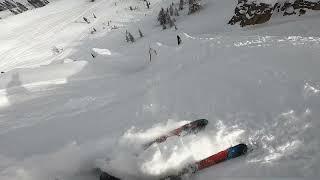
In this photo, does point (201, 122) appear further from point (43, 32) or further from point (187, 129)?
point (43, 32)

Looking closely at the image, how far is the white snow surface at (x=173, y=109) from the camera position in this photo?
356 cm

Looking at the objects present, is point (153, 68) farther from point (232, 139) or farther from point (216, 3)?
point (216, 3)

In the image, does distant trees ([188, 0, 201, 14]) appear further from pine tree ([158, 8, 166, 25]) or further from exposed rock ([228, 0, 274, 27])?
exposed rock ([228, 0, 274, 27])

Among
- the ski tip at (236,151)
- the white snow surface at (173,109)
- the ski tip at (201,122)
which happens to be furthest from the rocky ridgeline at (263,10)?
the ski tip at (236,151)

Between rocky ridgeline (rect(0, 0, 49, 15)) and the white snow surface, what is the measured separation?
727 centimetres

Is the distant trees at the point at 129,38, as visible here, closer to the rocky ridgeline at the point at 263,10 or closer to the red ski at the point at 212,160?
the rocky ridgeline at the point at 263,10

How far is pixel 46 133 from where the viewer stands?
4496mm

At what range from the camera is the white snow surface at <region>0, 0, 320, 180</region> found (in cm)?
356

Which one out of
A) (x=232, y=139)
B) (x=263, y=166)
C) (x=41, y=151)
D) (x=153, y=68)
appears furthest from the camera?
(x=153, y=68)

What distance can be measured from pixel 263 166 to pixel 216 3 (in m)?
5.93

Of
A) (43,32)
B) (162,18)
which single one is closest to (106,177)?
(162,18)

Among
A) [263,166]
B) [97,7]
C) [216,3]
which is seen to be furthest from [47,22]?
[263,166]

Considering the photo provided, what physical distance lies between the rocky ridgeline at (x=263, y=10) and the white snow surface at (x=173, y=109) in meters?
0.15

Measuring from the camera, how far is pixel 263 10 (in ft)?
22.8
